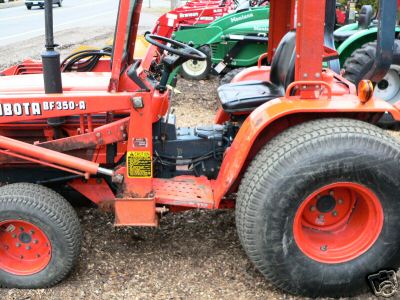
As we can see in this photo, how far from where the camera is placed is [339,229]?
9.56ft

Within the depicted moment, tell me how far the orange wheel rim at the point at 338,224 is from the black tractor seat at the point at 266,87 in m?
0.75

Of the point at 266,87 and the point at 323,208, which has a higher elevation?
the point at 266,87

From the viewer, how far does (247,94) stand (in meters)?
3.34

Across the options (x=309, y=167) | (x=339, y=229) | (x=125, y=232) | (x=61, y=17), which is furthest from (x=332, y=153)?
(x=61, y=17)

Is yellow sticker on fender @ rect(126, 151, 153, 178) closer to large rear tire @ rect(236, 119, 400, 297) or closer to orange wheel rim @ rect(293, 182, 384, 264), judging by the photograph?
large rear tire @ rect(236, 119, 400, 297)

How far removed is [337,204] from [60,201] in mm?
1547

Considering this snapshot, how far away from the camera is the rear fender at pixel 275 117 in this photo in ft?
8.76

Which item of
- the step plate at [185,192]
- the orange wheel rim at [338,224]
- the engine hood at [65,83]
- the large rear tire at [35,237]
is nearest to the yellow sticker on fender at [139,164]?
the step plate at [185,192]

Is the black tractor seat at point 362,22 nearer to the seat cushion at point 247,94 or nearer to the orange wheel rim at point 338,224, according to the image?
the seat cushion at point 247,94

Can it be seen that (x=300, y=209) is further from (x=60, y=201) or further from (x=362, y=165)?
(x=60, y=201)

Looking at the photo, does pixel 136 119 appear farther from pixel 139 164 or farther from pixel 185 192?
pixel 185 192

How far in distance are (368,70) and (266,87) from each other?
2427 millimetres

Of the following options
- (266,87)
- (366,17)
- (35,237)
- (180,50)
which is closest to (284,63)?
(266,87)

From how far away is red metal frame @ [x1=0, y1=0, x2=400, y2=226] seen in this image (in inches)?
106
